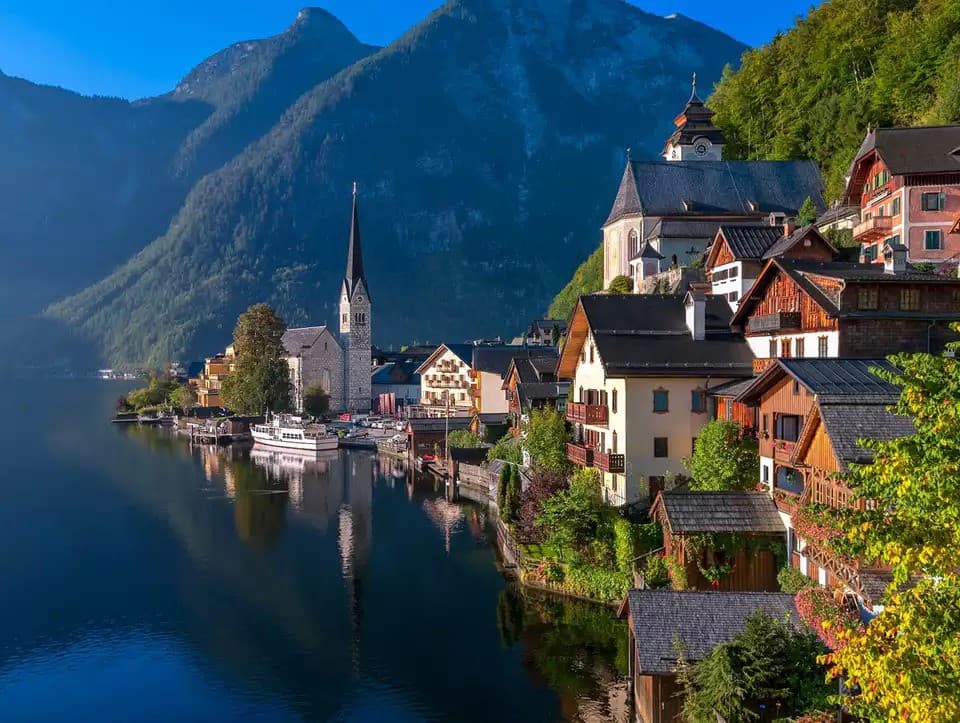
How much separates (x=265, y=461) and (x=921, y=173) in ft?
209

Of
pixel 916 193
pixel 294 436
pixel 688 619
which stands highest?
pixel 916 193

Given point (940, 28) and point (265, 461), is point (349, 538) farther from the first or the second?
point (940, 28)

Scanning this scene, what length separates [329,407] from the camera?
130 m

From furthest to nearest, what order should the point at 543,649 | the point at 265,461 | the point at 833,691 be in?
the point at 265,461
the point at 543,649
the point at 833,691

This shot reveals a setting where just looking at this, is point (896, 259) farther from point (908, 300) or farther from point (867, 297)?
point (867, 297)

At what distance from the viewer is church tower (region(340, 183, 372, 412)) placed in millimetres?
133375

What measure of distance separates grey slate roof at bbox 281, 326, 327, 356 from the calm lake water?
209ft

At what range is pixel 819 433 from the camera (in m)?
25.6

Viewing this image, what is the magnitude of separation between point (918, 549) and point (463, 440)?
64.0 meters

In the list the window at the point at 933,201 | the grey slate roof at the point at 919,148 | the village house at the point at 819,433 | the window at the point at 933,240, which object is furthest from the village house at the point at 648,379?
the grey slate roof at the point at 919,148

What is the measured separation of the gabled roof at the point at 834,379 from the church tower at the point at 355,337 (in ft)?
346

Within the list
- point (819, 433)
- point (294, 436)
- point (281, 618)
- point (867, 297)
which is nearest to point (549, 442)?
point (281, 618)

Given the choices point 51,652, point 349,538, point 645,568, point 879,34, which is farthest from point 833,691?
point 879,34

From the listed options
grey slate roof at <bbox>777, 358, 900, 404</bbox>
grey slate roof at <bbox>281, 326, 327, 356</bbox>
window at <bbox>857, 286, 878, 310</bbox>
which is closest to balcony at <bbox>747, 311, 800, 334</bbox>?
window at <bbox>857, 286, 878, 310</bbox>
